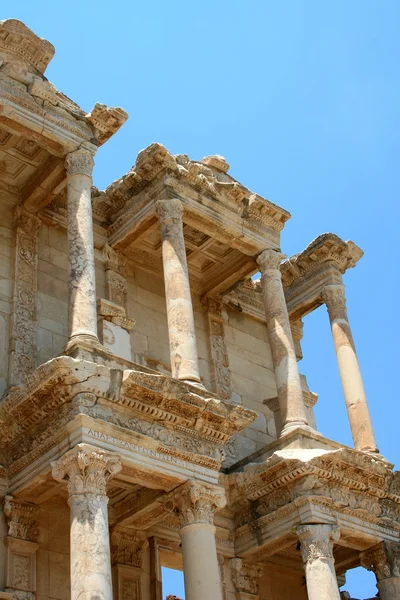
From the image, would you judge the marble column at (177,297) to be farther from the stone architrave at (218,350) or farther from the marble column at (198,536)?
the stone architrave at (218,350)

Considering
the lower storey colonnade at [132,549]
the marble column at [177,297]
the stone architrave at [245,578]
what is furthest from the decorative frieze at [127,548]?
the marble column at [177,297]

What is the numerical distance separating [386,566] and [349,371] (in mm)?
3923

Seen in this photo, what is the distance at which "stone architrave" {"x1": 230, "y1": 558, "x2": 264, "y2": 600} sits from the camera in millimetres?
16047

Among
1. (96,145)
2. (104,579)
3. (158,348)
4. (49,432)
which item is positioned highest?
(96,145)

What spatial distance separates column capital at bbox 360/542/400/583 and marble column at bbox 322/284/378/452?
1839 mm

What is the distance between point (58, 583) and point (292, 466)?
13.7 feet

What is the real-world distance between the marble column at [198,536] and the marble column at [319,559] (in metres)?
2.01

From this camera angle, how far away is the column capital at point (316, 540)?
14828mm

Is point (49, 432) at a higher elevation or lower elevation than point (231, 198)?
lower

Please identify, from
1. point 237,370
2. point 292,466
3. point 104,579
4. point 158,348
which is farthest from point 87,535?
point 237,370

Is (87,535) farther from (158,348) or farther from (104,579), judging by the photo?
(158,348)

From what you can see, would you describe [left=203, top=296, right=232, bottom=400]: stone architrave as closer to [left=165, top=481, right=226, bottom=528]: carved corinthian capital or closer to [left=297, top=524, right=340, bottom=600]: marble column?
[left=297, top=524, right=340, bottom=600]: marble column

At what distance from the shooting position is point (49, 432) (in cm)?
1310

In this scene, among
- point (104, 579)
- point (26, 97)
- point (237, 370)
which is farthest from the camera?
point (237, 370)
